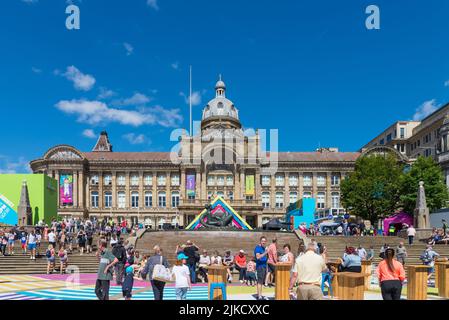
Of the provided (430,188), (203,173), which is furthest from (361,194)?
(203,173)

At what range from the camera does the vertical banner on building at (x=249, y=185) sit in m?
84.1

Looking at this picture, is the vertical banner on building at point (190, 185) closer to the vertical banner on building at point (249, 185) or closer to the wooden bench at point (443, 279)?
the vertical banner on building at point (249, 185)

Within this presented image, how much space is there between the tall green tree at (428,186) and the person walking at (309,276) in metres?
51.5

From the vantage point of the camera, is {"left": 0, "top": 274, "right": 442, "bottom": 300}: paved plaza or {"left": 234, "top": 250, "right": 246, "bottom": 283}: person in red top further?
{"left": 234, "top": 250, "right": 246, "bottom": 283}: person in red top

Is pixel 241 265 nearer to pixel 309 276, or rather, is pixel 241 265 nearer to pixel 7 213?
pixel 309 276

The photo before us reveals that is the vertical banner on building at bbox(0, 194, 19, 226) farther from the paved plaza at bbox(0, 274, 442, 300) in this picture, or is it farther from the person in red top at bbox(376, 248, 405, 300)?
the person in red top at bbox(376, 248, 405, 300)

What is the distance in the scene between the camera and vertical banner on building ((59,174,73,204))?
83562 millimetres

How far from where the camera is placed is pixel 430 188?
55.6 metres

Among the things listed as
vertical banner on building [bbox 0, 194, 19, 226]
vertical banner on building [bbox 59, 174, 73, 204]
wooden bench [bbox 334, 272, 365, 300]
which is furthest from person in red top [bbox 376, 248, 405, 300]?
vertical banner on building [bbox 59, 174, 73, 204]

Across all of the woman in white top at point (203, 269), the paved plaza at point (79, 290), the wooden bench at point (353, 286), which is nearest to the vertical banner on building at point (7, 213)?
the paved plaza at point (79, 290)

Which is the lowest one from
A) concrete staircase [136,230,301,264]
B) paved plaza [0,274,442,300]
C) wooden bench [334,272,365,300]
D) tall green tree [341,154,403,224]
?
paved plaza [0,274,442,300]

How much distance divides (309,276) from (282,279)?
180 inches

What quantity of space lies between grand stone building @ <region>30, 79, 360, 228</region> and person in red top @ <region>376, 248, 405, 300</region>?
71989 millimetres

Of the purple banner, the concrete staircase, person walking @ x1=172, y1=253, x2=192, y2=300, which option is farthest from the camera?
the purple banner
